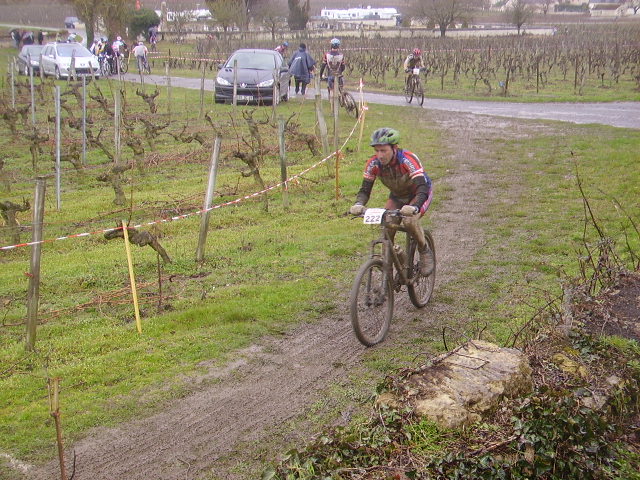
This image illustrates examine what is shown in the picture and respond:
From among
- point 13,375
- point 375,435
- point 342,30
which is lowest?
point 13,375

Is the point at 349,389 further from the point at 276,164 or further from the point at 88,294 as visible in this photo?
the point at 276,164

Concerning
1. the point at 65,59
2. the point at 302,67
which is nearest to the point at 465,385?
the point at 302,67

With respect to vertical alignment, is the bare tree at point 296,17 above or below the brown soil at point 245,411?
above

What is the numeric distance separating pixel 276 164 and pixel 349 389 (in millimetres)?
10556

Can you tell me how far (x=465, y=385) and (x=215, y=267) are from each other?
5.08m

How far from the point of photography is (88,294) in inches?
329

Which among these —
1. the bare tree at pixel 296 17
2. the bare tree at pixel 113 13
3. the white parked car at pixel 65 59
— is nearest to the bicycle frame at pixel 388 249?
the white parked car at pixel 65 59

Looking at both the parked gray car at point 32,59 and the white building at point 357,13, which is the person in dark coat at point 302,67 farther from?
the white building at point 357,13

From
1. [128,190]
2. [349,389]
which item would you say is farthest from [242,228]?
[349,389]

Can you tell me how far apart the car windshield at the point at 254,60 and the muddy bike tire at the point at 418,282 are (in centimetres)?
1736

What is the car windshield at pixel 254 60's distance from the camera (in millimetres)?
24016

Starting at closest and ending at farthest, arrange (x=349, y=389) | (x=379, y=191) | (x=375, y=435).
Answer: (x=375, y=435) < (x=349, y=389) < (x=379, y=191)

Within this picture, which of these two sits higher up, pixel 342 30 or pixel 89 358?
pixel 342 30

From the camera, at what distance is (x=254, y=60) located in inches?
957
